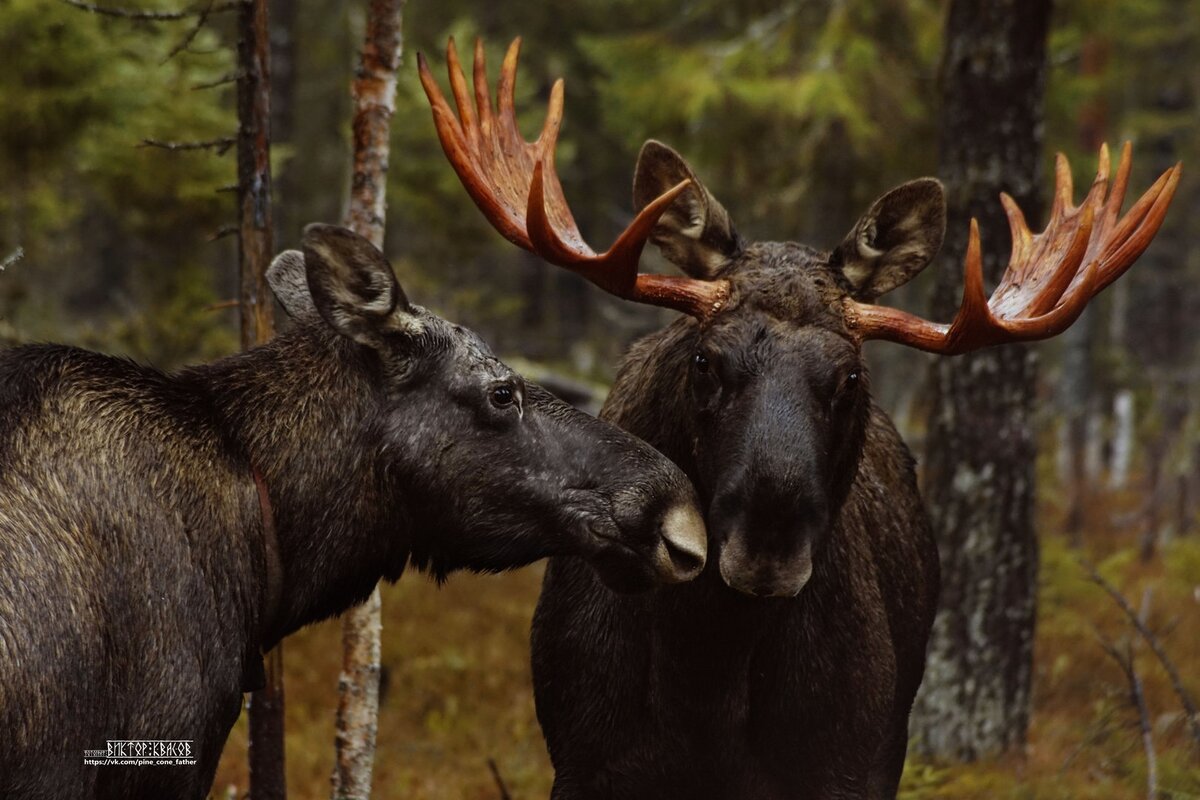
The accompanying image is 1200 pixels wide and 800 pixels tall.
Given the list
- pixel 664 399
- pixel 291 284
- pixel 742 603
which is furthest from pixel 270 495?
pixel 742 603

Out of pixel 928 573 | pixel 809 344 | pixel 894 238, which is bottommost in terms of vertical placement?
pixel 928 573

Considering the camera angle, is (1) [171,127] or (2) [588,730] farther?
(1) [171,127]

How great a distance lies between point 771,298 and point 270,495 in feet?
A: 5.55

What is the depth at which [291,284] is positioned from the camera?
433 centimetres

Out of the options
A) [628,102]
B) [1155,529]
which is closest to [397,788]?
[628,102]

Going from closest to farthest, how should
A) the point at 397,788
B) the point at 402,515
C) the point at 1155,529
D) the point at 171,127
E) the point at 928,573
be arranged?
the point at 402,515, the point at 928,573, the point at 397,788, the point at 171,127, the point at 1155,529

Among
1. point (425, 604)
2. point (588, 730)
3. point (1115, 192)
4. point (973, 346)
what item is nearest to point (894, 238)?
point (973, 346)

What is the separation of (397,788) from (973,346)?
4282mm

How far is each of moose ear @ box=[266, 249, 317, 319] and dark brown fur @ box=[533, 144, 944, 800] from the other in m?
1.24

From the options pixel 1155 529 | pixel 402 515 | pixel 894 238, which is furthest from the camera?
pixel 1155 529

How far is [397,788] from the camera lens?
6996 millimetres

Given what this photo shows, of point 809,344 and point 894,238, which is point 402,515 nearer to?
point 809,344

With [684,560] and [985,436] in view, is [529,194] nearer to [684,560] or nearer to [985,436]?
[684,560]

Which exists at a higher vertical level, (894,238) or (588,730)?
(894,238)
